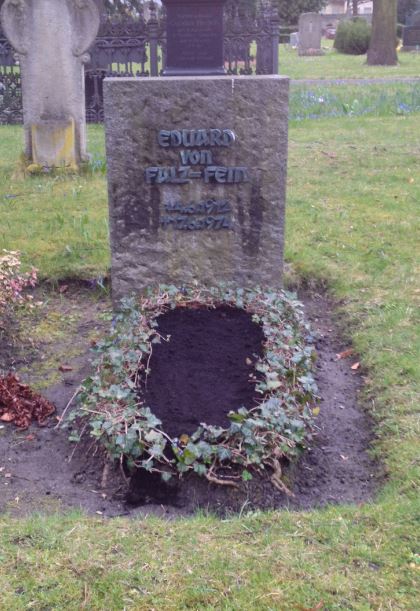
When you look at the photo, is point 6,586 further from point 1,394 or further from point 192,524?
point 1,394

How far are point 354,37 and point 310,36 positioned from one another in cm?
196

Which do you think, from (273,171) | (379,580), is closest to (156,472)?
(379,580)

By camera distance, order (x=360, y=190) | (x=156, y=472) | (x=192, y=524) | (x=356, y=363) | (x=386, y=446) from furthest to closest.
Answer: (x=360, y=190) → (x=356, y=363) → (x=386, y=446) → (x=156, y=472) → (x=192, y=524)

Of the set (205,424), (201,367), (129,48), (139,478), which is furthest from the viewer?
(129,48)

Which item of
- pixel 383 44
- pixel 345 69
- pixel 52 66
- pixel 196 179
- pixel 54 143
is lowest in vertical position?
pixel 54 143

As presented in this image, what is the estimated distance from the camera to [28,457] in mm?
3566

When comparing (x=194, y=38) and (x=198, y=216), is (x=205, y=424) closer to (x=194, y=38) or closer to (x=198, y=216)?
(x=198, y=216)

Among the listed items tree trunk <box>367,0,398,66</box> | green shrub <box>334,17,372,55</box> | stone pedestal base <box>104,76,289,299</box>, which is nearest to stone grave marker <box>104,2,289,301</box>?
stone pedestal base <box>104,76,289,299</box>

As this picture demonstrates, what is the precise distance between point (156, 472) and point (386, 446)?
1.10 meters

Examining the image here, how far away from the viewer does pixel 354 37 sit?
100ft

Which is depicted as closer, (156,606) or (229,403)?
(156,606)

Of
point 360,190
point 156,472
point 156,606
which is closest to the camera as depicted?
point 156,606

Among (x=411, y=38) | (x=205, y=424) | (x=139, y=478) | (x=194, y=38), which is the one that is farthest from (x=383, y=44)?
(x=139, y=478)

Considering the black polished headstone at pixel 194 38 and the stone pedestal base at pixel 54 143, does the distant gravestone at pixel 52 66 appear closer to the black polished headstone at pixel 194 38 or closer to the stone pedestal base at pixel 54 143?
the stone pedestal base at pixel 54 143
